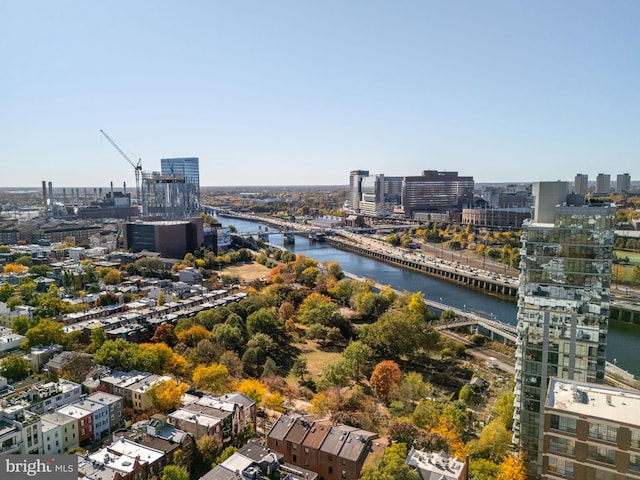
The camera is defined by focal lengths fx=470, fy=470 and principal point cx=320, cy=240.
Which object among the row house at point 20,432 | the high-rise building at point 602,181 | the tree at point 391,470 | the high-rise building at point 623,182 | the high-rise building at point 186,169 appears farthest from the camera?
the high-rise building at point 623,182

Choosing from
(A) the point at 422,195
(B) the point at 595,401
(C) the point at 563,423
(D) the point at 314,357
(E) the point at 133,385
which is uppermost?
(A) the point at 422,195

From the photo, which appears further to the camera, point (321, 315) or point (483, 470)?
point (321, 315)

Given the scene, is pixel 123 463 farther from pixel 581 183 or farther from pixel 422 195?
pixel 422 195

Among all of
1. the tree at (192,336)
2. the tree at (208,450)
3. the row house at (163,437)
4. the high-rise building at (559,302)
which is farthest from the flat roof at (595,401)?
the tree at (192,336)

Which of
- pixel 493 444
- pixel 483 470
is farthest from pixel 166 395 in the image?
pixel 493 444

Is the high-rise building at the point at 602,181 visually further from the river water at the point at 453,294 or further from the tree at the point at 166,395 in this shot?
the tree at the point at 166,395

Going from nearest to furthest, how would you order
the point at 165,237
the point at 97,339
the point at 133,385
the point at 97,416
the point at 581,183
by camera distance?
1. the point at 97,416
2. the point at 133,385
3. the point at 97,339
4. the point at 165,237
5. the point at 581,183

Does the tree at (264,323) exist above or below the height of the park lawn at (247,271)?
above

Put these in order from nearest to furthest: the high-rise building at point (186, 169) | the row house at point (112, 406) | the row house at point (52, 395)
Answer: the row house at point (52, 395) < the row house at point (112, 406) < the high-rise building at point (186, 169)
